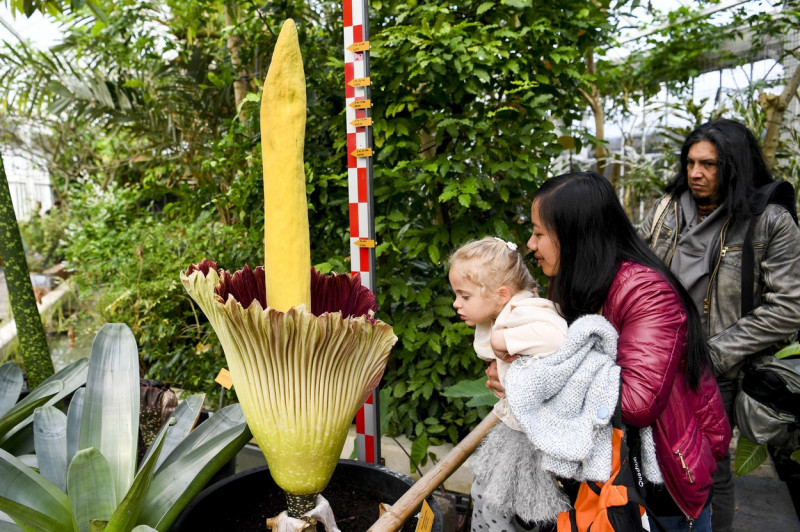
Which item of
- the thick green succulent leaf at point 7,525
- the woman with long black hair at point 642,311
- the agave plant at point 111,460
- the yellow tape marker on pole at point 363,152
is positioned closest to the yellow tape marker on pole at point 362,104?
the yellow tape marker on pole at point 363,152

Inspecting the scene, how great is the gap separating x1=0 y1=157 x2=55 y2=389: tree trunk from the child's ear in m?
1.09

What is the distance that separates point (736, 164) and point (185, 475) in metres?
1.56

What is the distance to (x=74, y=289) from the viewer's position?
4395 mm

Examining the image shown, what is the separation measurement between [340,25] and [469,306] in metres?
1.55

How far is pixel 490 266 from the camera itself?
1.26m

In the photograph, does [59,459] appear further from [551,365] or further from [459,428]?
[459,428]

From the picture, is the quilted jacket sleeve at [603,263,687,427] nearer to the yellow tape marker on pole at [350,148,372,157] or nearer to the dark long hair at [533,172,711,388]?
the dark long hair at [533,172,711,388]

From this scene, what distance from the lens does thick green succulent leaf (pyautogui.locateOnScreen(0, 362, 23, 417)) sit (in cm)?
A: 131

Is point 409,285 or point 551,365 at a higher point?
point 551,365

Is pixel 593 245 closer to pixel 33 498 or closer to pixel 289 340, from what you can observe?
pixel 289 340

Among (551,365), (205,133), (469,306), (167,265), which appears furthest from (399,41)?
(205,133)

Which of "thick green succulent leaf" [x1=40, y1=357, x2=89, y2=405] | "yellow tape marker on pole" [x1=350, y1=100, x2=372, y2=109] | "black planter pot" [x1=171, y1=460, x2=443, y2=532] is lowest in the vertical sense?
"black planter pot" [x1=171, y1=460, x2=443, y2=532]

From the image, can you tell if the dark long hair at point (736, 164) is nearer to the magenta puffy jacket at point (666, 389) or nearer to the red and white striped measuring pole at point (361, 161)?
the magenta puffy jacket at point (666, 389)

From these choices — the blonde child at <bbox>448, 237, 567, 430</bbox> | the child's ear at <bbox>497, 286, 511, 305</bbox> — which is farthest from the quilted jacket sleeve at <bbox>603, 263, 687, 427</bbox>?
the child's ear at <bbox>497, 286, 511, 305</bbox>
